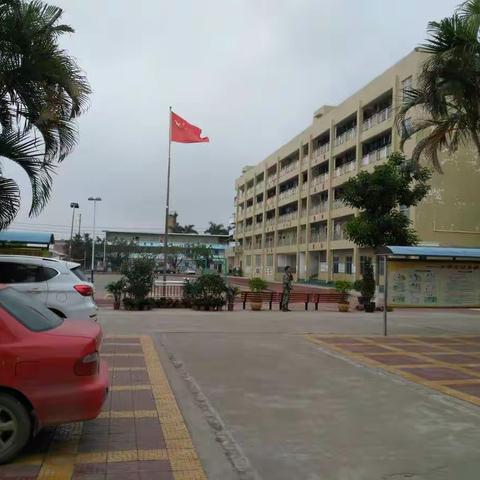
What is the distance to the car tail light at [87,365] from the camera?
5.27m

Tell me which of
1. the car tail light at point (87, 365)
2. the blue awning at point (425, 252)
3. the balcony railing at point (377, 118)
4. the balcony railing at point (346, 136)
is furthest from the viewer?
the balcony railing at point (346, 136)

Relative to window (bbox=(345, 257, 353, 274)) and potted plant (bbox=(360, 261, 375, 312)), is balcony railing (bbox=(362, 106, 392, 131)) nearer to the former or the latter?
window (bbox=(345, 257, 353, 274))

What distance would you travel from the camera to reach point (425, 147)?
16188 millimetres

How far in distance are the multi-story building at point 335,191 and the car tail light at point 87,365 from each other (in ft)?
56.6

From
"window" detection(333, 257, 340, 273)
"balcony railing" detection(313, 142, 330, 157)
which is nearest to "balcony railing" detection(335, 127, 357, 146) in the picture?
"balcony railing" detection(313, 142, 330, 157)

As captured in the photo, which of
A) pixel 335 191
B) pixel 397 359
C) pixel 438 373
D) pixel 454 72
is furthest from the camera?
pixel 335 191

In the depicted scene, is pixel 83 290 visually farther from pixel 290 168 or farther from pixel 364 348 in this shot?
pixel 290 168

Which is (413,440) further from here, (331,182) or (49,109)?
(331,182)

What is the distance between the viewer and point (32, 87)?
11.3m

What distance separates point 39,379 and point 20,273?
6.51m

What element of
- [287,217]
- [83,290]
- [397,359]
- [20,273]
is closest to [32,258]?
[20,273]

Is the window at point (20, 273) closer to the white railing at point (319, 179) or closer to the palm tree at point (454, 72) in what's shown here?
the palm tree at point (454, 72)

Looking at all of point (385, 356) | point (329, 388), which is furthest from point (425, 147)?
point (329, 388)

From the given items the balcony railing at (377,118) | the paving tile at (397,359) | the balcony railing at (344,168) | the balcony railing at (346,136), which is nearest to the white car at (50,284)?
the paving tile at (397,359)
